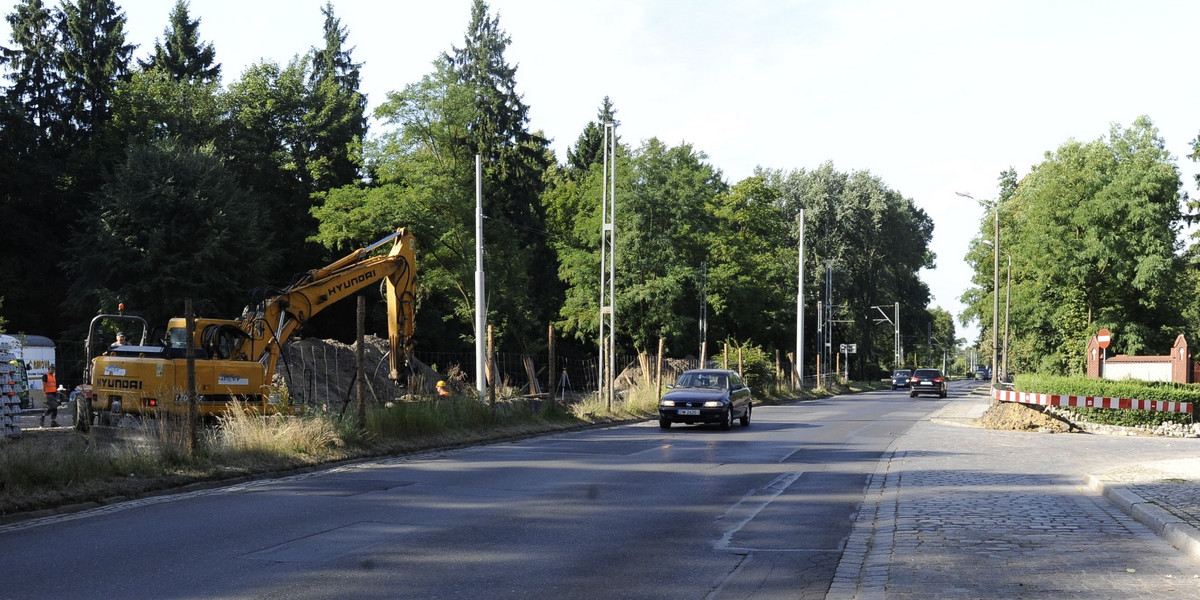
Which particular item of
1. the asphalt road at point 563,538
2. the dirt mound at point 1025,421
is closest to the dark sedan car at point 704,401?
the dirt mound at point 1025,421

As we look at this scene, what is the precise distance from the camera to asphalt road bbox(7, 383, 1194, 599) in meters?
7.52

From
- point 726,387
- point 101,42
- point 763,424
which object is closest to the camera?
point 726,387

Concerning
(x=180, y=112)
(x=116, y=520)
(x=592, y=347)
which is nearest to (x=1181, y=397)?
(x=116, y=520)

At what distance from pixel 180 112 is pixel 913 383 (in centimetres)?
4184

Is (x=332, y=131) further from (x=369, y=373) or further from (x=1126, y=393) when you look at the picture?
(x=1126, y=393)

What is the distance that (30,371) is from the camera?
31.9 m

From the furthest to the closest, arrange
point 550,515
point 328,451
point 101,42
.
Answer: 1. point 101,42
2. point 328,451
3. point 550,515

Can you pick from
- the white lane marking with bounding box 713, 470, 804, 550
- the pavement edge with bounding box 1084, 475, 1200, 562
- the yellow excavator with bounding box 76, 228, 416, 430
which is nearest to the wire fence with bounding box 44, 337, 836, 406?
the yellow excavator with bounding box 76, 228, 416, 430

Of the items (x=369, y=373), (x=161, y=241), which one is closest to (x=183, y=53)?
(x=161, y=241)

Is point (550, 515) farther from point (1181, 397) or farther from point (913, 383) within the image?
point (913, 383)

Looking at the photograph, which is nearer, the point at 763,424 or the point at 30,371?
the point at 763,424

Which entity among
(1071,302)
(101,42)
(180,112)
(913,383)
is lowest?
(913,383)

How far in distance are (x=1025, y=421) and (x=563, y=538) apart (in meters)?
20.9

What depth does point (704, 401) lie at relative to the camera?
25.2 meters
